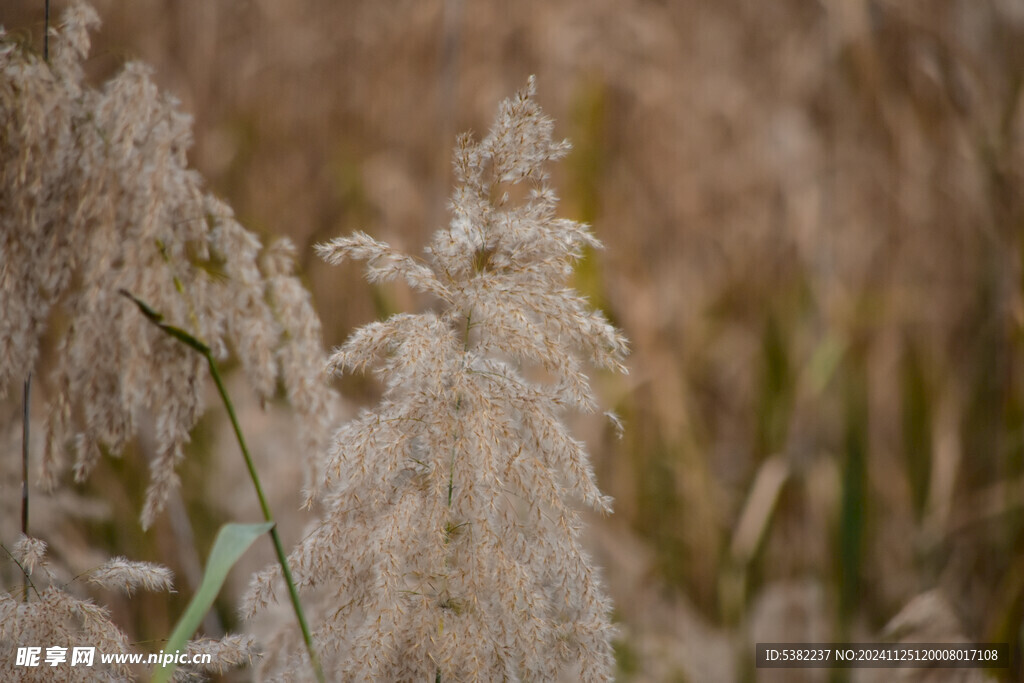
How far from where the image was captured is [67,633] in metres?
0.52

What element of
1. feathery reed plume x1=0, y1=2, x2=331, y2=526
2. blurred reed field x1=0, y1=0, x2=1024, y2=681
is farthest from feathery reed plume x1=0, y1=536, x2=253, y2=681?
blurred reed field x1=0, y1=0, x2=1024, y2=681

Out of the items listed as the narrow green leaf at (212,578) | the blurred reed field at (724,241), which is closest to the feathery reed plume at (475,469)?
the narrow green leaf at (212,578)

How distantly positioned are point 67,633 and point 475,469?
1.07ft

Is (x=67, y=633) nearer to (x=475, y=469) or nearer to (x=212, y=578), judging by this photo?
(x=212, y=578)

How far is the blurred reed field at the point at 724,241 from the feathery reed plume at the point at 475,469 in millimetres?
664

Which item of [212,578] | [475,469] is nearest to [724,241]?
[475,469]

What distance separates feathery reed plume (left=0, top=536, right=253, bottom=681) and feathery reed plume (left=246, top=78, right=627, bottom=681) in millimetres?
87

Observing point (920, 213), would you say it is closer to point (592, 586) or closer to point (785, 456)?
point (785, 456)

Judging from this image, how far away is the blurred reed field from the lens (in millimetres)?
1116

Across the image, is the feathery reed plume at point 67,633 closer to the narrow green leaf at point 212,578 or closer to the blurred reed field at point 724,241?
the narrow green leaf at point 212,578

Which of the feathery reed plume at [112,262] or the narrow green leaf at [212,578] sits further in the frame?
the feathery reed plume at [112,262]

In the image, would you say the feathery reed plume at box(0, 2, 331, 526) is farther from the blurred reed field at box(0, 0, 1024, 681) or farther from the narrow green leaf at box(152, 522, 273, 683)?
the blurred reed field at box(0, 0, 1024, 681)

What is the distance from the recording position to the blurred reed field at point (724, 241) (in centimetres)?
112

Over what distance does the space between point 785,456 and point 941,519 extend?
0.80 ft
